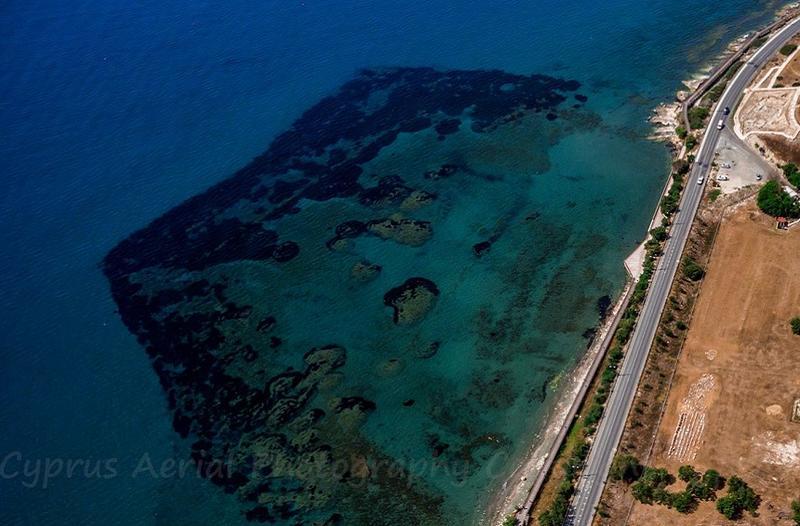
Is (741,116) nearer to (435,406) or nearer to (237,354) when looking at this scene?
(435,406)

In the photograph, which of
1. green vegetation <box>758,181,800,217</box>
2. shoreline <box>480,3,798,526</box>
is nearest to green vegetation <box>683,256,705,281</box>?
shoreline <box>480,3,798,526</box>

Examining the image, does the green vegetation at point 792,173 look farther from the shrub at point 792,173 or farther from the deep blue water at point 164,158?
the deep blue water at point 164,158

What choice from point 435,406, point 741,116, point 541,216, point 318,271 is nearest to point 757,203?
point 741,116

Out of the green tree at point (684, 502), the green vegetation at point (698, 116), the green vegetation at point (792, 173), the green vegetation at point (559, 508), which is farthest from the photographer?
the green vegetation at point (698, 116)

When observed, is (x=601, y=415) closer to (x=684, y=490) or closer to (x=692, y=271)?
(x=684, y=490)

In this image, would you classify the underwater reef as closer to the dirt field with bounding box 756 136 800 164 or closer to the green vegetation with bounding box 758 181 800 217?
the dirt field with bounding box 756 136 800 164

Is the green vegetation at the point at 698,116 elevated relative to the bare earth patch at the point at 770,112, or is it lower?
lower

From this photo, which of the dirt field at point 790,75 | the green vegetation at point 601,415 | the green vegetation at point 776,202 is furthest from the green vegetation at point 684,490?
the dirt field at point 790,75
